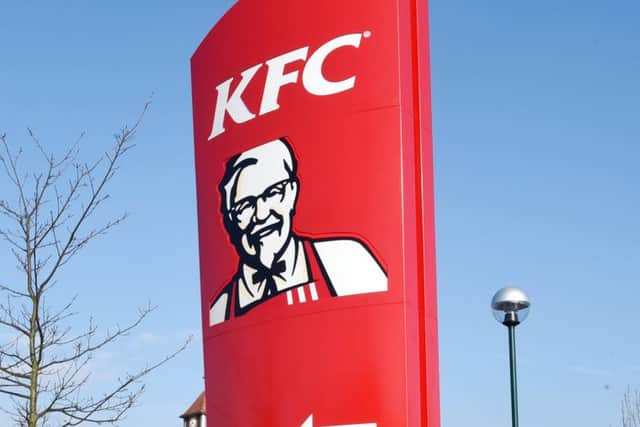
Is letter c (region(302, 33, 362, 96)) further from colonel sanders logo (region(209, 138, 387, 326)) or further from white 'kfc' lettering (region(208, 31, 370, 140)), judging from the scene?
colonel sanders logo (region(209, 138, 387, 326))

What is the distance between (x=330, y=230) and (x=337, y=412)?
5.74 ft

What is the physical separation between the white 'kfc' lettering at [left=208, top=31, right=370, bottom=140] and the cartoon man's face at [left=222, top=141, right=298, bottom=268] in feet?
1.62

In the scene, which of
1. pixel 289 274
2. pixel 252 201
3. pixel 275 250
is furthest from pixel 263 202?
pixel 289 274

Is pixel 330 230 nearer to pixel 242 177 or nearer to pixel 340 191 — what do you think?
pixel 340 191

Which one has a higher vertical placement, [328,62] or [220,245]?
[328,62]

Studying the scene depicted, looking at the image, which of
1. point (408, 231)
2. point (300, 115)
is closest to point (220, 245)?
point (300, 115)

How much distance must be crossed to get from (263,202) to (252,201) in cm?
22

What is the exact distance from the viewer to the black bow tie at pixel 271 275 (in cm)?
1160

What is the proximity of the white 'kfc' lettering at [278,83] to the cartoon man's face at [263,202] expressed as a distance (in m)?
0.49

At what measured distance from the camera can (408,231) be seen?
10758mm

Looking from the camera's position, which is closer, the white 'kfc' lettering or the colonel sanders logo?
the colonel sanders logo

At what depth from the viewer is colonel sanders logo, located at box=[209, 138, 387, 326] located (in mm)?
10922

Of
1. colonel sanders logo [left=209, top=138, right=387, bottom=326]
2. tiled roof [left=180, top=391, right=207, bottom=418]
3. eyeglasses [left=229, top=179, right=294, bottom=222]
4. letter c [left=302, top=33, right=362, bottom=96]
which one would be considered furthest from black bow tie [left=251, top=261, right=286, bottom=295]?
tiled roof [left=180, top=391, right=207, bottom=418]

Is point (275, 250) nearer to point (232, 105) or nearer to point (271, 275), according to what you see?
point (271, 275)
